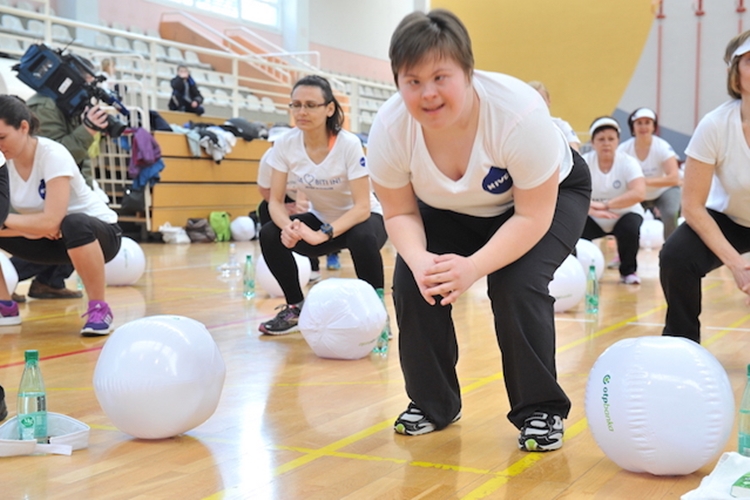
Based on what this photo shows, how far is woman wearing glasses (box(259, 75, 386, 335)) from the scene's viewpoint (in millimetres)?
4254

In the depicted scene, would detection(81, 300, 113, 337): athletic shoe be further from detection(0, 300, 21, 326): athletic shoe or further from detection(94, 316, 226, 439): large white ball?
detection(94, 316, 226, 439): large white ball

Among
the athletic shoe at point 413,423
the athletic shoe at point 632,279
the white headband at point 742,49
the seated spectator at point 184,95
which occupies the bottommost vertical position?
the athletic shoe at point 632,279

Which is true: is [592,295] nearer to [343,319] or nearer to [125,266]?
[343,319]

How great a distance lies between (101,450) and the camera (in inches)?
94.7

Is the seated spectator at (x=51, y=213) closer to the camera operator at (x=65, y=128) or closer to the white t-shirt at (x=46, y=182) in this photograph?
the white t-shirt at (x=46, y=182)

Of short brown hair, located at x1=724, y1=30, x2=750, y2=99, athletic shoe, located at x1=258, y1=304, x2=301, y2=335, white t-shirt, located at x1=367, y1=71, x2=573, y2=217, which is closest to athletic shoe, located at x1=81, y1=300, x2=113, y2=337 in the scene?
athletic shoe, located at x1=258, y1=304, x2=301, y2=335

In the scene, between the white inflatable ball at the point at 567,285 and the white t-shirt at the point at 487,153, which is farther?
the white inflatable ball at the point at 567,285

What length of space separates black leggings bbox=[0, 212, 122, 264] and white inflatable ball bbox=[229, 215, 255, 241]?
6.27 m

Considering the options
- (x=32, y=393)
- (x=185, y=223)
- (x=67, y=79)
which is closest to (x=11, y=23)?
(x=185, y=223)

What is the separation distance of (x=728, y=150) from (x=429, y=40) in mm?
1592

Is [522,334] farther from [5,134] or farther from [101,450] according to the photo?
[5,134]

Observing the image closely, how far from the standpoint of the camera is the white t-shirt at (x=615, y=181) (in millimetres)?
6133

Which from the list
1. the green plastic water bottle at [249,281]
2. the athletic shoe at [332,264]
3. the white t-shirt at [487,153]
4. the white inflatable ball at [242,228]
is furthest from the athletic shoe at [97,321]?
the white inflatable ball at [242,228]

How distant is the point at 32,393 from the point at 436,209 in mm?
1220
